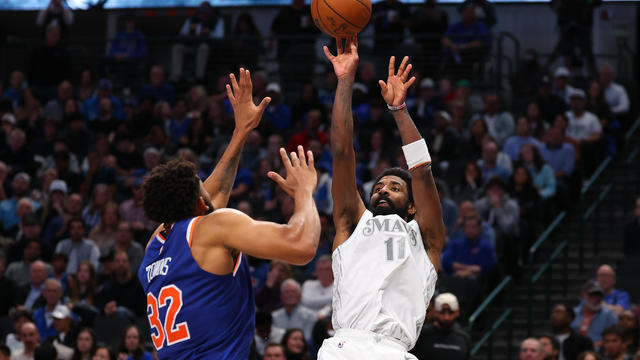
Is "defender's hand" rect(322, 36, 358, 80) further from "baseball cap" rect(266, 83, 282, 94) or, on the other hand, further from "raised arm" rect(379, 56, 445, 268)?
"baseball cap" rect(266, 83, 282, 94)

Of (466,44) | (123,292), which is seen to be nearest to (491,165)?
(466,44)

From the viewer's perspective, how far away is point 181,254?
19.0 ft

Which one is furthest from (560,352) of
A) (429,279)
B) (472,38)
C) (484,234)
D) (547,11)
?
(547,11)

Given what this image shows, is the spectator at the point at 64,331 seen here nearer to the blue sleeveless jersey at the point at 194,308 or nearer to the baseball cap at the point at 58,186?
the baseball cap at the point at 58,186

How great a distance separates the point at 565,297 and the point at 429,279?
7719 millimetres

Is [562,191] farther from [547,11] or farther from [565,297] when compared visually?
[547,11]

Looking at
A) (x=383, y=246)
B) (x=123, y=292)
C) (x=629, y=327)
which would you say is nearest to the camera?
(x=383, y=246)

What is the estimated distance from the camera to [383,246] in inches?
256

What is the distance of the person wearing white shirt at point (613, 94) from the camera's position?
55.7 ft

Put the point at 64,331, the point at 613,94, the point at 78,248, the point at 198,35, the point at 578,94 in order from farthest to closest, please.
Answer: the point at 198,35
the point at 613,94
the point at 578,94
the point at 78,248
the point at 64,331

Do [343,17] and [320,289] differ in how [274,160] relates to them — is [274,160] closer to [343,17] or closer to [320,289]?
[320,289]

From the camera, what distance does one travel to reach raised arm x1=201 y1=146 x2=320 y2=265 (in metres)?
5.49

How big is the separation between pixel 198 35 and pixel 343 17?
1285 cm

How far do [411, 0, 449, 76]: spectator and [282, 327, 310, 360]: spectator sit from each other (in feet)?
26.8
